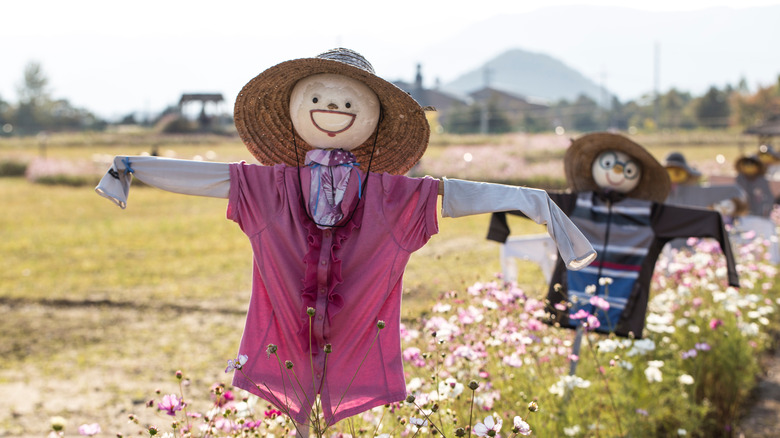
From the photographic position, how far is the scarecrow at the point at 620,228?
344 cm

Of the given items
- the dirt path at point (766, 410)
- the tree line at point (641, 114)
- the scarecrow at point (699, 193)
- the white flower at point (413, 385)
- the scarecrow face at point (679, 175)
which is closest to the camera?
the white flower at point (413, 385)

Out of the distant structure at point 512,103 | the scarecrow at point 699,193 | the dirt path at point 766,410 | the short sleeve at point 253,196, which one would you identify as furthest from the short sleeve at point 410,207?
the distant structure at point 512,103

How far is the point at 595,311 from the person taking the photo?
3328mm

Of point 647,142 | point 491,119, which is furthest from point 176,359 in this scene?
point 491,119

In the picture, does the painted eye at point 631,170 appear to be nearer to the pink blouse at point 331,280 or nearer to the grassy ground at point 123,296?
the grassy ground at point 123,296

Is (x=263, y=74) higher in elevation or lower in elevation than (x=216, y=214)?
higher

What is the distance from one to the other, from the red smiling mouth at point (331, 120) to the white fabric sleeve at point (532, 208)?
462 millimetres

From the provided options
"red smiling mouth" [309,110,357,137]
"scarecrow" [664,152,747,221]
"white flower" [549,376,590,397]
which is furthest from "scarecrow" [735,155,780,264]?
"red smiling mouth" [309,110,357,137]

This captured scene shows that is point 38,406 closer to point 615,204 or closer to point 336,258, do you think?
point 336,258

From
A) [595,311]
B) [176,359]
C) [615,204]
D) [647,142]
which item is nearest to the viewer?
[595,311]

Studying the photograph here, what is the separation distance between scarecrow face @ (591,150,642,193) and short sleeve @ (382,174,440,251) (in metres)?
1.56

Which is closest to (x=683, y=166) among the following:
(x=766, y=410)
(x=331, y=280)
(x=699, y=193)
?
(x=699, y=193)

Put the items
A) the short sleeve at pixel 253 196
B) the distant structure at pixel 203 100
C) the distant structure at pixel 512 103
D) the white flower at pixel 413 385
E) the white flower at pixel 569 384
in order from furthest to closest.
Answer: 1. the distant structure at pixel 512 103
2. the distant structure at pixel 203 100
3. the white flower at pixel 569 384
4. the white flower at pixel 413 385
5. the short sleeve at pixel 253 196

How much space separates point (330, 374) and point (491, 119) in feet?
120
